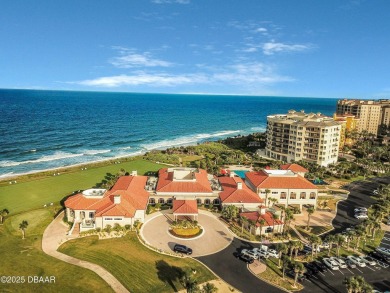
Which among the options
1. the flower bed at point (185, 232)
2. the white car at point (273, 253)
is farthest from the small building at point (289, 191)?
the flower bed at point (185, 232)

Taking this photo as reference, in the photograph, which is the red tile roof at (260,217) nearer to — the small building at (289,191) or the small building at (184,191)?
the small building at (289,191)

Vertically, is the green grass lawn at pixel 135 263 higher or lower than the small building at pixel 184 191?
lower

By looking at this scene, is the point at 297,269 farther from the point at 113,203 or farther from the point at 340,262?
the point at 113,203

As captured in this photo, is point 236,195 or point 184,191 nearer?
point 236,195

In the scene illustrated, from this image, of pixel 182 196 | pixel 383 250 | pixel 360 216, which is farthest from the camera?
pixel 182 196

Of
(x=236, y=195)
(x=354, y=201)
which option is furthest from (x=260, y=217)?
(x=354, y=201)
